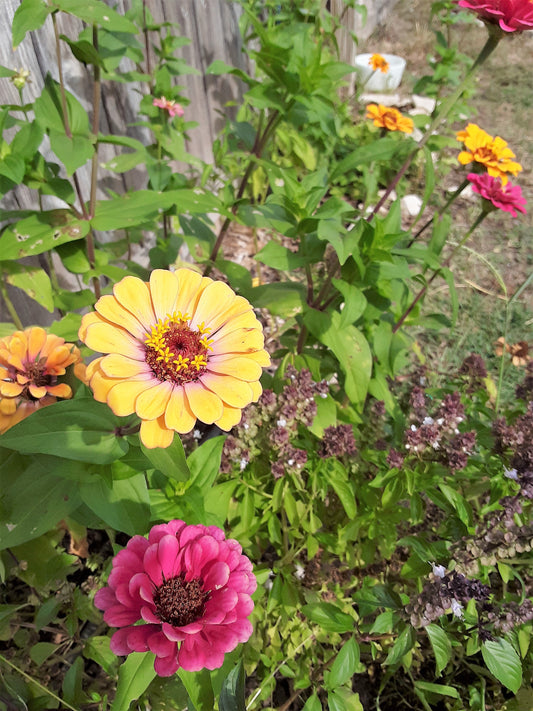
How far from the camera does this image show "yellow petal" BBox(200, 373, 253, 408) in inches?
34.0

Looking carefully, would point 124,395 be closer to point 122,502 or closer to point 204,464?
point 122,502

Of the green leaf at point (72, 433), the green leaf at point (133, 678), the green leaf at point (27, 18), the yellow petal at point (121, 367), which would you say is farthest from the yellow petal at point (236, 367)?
the green leaf at point (27, 18)

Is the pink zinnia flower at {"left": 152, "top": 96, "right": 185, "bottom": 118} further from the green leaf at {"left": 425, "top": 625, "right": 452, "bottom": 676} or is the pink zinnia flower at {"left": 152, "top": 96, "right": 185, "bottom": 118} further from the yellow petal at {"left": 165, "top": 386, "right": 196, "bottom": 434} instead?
the green leaf at {"left": 425, "top": 625, "right": 452, "bottom": 676}

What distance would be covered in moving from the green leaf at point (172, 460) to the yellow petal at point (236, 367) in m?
0.15

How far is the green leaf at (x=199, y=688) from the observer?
981 millimetres

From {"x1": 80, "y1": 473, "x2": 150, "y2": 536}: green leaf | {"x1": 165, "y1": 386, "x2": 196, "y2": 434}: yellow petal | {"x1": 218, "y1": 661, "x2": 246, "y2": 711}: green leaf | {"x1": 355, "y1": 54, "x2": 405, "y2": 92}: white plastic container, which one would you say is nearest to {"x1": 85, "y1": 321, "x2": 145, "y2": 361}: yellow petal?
{"x1": 165, "y1": 386, "x2": 196, "y2": 434}: yellow petal

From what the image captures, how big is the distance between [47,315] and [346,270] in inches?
50.6

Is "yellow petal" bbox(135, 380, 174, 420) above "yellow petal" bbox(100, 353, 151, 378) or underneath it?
underneath

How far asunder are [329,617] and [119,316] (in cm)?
90

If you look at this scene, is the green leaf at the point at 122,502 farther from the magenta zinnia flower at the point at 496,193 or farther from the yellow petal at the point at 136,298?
the magenta zinnia flower at the point at 496,193

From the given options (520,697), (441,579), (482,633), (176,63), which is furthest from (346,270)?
(176,63)

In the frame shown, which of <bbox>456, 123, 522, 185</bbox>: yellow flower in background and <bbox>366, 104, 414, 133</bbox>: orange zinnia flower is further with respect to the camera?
<bbox>366, 104, 414, 133</bbox>: orange zinnia flower

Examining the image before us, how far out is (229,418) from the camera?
34.3 inches

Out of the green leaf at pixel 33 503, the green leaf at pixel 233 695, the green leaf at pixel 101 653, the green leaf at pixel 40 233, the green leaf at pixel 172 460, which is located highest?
the green leaf at pixel 172 460
